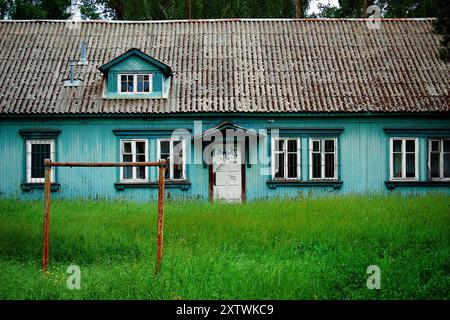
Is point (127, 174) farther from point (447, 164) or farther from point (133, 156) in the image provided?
point (447, 164)

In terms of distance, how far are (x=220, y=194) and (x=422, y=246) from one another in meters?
9.61

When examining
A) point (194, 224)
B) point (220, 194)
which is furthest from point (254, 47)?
point (194, 224)

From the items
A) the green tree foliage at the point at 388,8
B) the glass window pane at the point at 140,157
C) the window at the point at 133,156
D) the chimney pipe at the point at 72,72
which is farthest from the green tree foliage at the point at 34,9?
the green tree foliage at the point at 388,8

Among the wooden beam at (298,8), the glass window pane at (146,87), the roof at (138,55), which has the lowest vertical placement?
the glass window pane at (146,87)

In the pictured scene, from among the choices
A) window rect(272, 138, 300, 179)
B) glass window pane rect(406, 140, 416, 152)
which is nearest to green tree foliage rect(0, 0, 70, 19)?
window rect(272, 138, 300, 179)

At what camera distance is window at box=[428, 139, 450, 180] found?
1994 centimetres

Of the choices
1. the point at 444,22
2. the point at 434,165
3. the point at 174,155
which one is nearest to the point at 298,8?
the point at 434,165

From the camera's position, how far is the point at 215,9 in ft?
98.6

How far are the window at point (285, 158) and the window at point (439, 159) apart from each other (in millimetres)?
4639

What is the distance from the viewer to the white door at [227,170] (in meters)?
19.7

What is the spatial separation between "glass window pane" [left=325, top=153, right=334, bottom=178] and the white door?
9.94ft

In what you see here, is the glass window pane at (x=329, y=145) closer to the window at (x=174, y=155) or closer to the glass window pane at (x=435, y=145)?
the glass window pane at (x=435, y=145)

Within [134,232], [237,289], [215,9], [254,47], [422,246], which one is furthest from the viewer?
[215,9]
